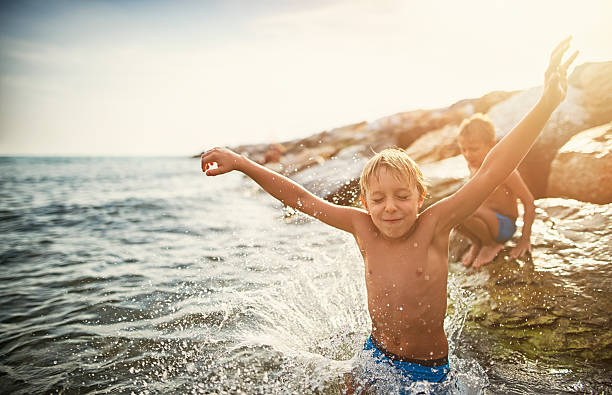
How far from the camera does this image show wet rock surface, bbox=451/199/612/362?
2891 mm

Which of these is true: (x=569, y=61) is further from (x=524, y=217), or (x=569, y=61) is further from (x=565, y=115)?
(x=565, y=115)

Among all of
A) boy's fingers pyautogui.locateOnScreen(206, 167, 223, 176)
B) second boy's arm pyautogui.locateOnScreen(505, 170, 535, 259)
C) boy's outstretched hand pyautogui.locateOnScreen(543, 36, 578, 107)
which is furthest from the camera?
second boy's arm pyautogui.locateOnScreen(505, 170, 535, 259)

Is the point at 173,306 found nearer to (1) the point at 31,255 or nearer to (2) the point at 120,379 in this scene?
(2) the point at 120,379

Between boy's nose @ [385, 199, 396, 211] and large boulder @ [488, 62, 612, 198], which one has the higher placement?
large boulder @ [488, 62, 612, 198]

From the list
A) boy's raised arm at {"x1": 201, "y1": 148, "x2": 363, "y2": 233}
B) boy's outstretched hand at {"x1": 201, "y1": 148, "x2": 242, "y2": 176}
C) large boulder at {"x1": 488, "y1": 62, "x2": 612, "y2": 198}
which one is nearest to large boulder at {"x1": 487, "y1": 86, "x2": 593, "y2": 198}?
large boulder at {"x1": 488, "y1": 62, "x2": 612, "y2": 198}

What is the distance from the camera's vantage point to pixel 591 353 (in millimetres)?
2748

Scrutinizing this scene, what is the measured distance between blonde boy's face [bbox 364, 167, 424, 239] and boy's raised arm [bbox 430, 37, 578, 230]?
207mm

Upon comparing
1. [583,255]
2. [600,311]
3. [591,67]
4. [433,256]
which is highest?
[591,67]

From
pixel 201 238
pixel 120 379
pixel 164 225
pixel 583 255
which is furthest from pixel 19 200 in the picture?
pixel 583 255

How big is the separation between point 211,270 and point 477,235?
3631 millimetres

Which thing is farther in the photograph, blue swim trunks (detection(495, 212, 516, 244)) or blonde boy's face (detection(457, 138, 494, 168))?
blonde boy's face (detection(457, 138, 494, 168))

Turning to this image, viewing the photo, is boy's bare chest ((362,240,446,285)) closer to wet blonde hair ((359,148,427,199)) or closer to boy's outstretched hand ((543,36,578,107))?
wet blonde hair ((359,148,427,199))

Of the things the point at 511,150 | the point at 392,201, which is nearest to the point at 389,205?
the point at 392,201

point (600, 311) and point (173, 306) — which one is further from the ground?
point (600, 311)
